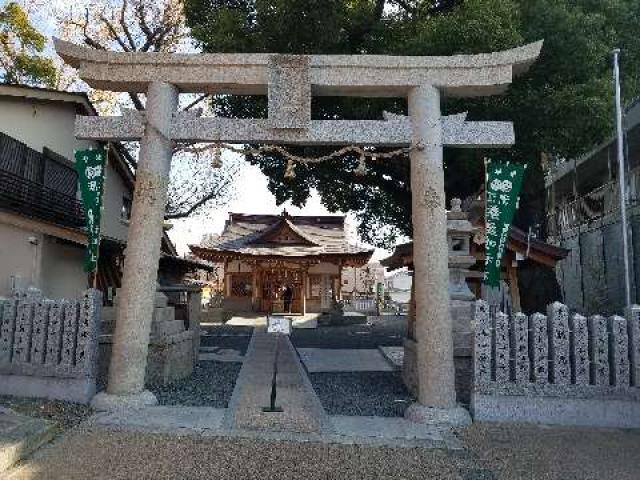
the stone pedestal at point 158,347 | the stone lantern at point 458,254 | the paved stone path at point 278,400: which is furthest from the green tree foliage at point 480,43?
the stone pedestal at point 158,347

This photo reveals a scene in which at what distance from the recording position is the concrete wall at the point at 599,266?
14.4 metres

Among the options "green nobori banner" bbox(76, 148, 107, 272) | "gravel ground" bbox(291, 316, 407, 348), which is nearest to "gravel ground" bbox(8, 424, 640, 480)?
"green nobori banner" bbox(76, 148, 107, 272)

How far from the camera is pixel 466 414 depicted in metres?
6.50

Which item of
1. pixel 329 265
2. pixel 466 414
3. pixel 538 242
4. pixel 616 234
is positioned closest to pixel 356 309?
pixel 329 265

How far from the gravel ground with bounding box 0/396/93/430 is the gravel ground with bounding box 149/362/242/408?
1.12 m

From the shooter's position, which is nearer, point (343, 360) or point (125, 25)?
point (343, 360)

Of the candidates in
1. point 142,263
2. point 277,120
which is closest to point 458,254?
point 277,120

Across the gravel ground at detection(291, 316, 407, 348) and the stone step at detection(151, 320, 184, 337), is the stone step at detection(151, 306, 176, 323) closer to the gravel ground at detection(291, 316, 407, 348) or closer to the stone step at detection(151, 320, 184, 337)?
the stone step at detection(151, 320, 184, 337)

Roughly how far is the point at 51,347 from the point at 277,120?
479cm

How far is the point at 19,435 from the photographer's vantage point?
5.12 m

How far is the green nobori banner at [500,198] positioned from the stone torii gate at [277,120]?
0.50m

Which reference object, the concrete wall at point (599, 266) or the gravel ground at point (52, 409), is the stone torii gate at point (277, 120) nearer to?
the gravel ground at point (52, 409)

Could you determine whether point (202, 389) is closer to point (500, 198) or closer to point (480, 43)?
point (500, 198)

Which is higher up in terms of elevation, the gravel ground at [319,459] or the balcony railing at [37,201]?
the balcony railing at [37,201]
